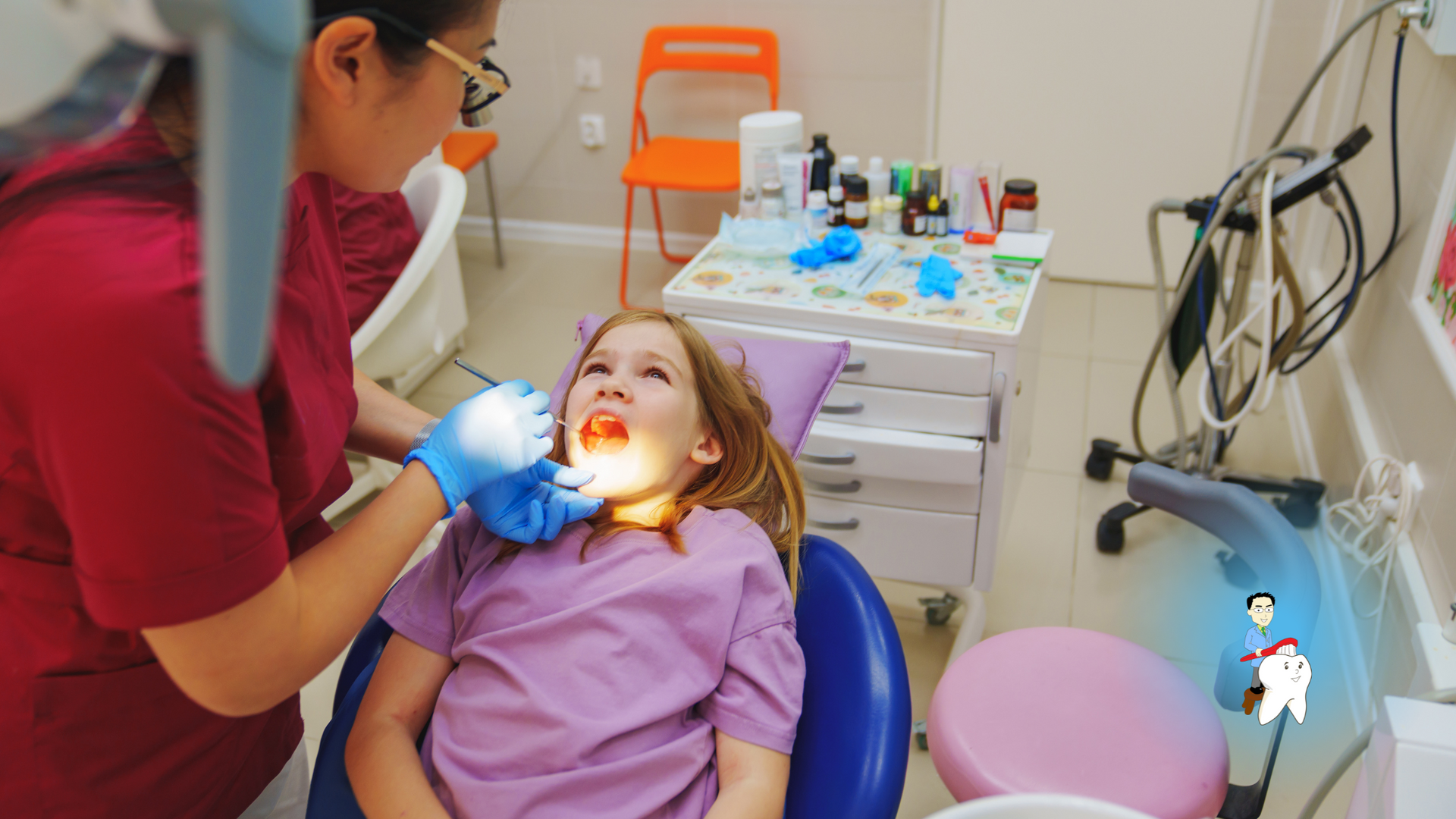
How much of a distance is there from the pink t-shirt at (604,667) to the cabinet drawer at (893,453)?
55 centimetres

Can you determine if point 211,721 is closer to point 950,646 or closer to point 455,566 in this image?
point 455,566

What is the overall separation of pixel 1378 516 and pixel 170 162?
2062mm

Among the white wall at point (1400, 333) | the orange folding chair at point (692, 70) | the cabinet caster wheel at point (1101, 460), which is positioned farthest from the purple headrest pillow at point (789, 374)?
the orange folding chair at point (692, 70)

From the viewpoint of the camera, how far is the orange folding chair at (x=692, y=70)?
3.35 metres

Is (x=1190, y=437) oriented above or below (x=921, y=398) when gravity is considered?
below

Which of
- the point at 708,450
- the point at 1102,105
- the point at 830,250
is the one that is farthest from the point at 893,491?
the point at 1102,105

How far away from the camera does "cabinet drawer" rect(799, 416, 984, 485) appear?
176 centimetres

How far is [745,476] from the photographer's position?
140 cm

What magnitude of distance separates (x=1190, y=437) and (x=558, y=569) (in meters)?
1.97

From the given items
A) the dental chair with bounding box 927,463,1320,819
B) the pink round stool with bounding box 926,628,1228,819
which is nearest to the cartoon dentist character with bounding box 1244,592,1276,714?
the dental chair with bounding box 927,463,1320,819

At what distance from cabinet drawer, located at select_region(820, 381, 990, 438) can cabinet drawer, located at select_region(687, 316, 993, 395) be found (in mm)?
14

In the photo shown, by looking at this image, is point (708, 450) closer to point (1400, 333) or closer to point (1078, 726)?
point (1078, 726)

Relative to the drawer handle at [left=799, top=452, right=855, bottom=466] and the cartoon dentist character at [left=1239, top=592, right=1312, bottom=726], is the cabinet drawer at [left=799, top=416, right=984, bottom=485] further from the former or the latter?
the cartoon dentist character at [left=1239, top=592, right=1312, bottom=726]

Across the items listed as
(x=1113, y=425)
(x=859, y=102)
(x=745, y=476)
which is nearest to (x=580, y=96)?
(x=859, y=102)
